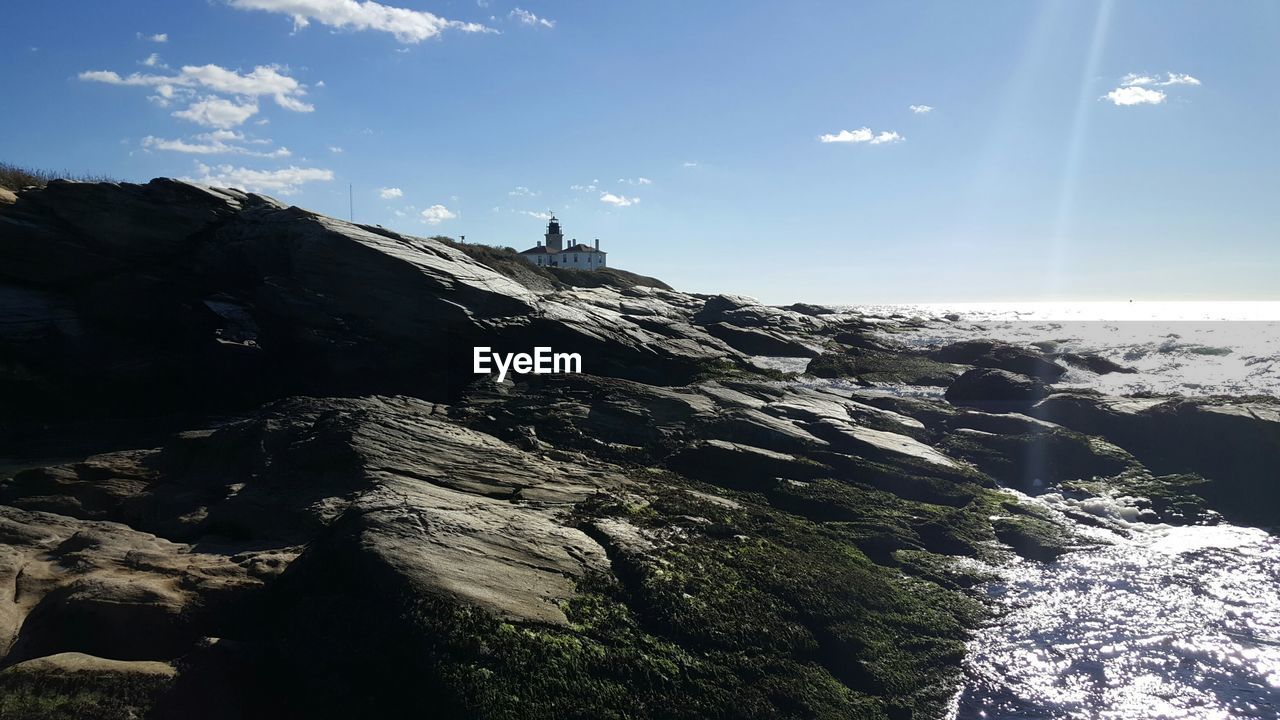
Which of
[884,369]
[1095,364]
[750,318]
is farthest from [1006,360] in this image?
[750,318]

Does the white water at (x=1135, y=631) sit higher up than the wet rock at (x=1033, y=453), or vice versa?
the wet rock at (x=1033, y=453)

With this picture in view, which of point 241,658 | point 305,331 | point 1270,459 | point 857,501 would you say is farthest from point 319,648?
point 1270,459

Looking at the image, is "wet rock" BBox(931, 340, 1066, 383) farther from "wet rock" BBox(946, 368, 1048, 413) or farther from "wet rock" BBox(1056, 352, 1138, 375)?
"wet rock" BBox(946, 368, 1048, 413)

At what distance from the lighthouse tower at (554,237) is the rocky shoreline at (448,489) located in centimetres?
10277

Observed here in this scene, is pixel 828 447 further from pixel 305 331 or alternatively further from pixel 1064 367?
pixel 1064 367

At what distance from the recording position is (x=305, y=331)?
22.8m

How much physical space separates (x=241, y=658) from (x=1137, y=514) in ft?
69.9

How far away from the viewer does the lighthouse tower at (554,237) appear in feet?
433

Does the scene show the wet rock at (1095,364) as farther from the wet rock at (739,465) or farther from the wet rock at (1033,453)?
the wet rock at (739,465)

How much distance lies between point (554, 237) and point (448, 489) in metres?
123

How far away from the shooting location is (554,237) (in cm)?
13250

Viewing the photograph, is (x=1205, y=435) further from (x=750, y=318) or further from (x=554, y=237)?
(x=554, y=237)

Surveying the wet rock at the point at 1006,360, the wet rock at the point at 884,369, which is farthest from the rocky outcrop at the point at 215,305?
the wet rock at the point at 1006,360

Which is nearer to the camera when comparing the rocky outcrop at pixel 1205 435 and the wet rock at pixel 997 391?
the rocky outcrop at pixel 1205 435
